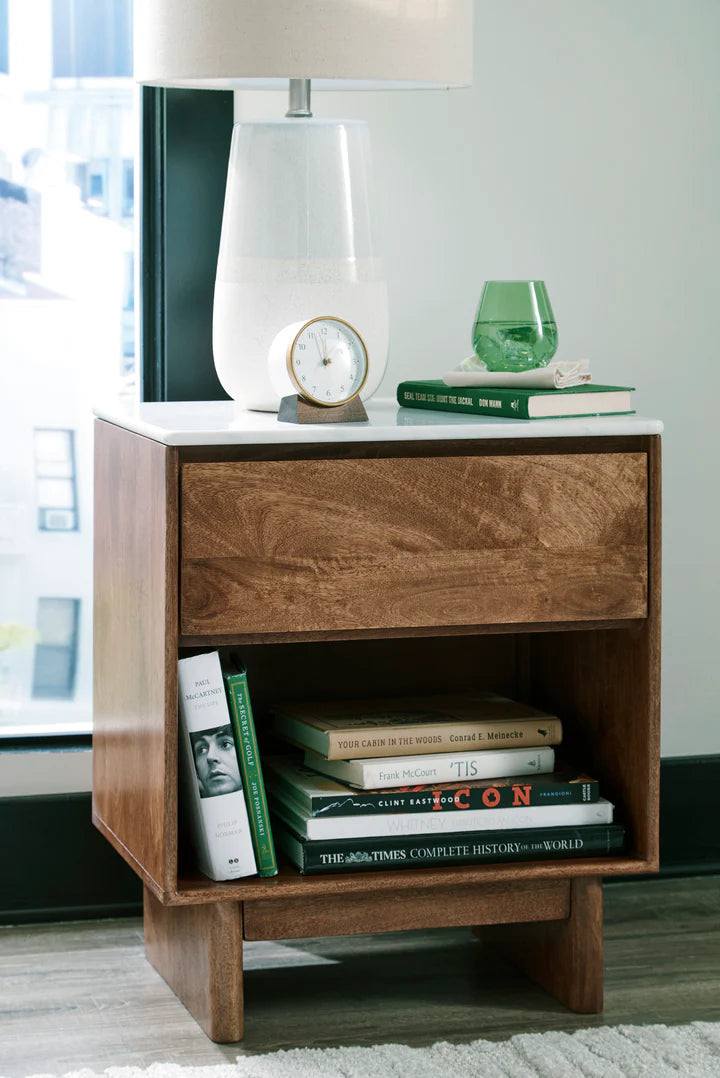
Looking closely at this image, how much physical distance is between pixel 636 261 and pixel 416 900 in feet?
3.26

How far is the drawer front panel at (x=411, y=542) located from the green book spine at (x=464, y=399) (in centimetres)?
7

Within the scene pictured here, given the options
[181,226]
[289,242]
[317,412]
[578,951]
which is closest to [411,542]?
[317,412]

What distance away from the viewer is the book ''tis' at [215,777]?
58.7 inches

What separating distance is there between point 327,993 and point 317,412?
2.29 ft

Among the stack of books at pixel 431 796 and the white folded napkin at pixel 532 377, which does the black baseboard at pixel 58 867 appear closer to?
the stack of books at pixel 431 796

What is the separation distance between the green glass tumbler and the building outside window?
575 millimetres

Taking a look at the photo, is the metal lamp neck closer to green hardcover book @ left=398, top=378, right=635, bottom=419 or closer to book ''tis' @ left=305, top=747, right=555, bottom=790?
green hardcover book @ left=398, top=378, right=635, bottom=419

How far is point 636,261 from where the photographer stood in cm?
207

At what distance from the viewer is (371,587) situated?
1.46 m

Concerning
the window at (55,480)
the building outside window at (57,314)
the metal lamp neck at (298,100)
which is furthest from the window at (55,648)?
the metal lamp neck at (298,100)

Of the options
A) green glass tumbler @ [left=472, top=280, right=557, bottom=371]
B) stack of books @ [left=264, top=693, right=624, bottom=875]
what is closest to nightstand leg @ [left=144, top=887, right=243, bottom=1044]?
stack of books @ [left=264, top=693, right=624, bottom=875]

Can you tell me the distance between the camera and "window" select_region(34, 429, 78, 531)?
1994mm

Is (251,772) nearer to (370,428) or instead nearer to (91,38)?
(370,428)

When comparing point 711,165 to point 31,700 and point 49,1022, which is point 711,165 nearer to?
point 31,700
